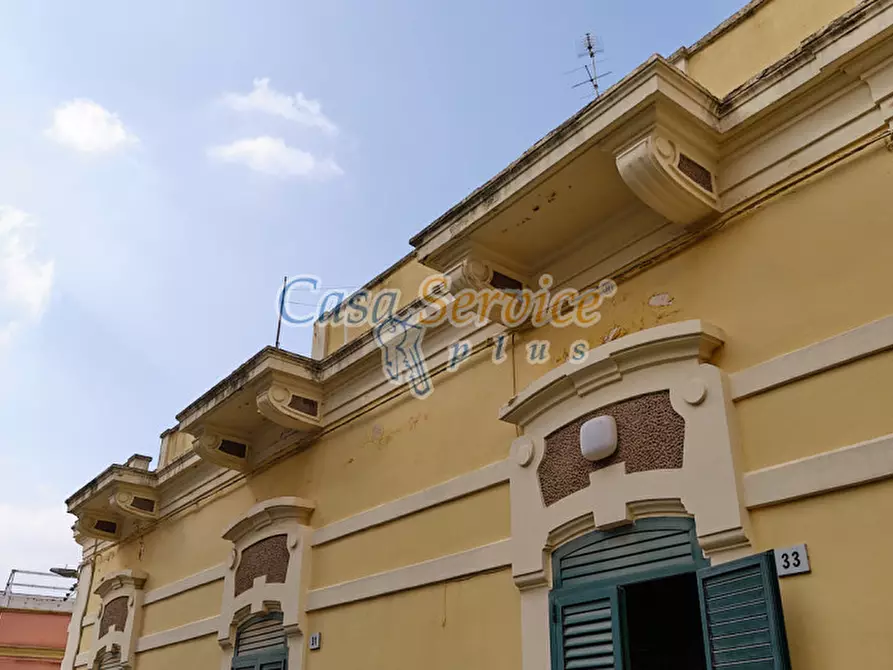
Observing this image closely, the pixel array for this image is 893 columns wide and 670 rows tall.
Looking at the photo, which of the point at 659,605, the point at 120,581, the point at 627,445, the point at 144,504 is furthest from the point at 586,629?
the point at 120,581

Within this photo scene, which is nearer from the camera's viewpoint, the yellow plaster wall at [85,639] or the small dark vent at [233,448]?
the small dark vent at [233,448]

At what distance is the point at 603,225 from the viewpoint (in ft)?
18.0

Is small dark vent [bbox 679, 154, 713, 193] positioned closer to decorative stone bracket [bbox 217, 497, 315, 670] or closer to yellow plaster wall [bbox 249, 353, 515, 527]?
yellow plaster wall [bbox 249, 353, 515, 527]

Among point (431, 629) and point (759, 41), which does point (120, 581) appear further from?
point (759, 41)

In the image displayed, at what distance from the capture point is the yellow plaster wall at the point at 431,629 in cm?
530

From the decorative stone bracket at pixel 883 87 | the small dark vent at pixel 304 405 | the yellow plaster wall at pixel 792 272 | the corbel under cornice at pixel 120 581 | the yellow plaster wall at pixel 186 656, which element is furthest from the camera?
the corbel under cornice at pixel 120 581

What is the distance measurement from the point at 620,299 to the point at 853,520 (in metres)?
2.02

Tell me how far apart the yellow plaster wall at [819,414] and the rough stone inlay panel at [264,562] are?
465cm

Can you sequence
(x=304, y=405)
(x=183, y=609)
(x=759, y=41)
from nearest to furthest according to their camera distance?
1. (x=759, y=41)
2. (x=304, y=405)
3. (x=183, y=609)

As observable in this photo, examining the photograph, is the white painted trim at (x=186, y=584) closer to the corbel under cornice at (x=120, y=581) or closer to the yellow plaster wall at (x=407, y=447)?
the corbel under cornice at (x=120, y=581)

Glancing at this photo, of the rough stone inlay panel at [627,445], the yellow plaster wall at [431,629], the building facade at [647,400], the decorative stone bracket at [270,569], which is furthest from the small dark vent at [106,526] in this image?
the rough stone inlay panel at [627,445]

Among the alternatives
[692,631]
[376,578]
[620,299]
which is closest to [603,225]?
[620,299]

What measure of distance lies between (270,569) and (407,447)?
80.7 inches

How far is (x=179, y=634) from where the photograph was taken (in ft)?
29.7
